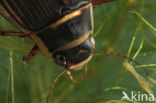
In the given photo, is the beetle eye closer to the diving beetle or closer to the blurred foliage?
the diving beetle

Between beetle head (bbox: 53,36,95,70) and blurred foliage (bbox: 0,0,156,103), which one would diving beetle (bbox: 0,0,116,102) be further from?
blurred foliage (bbox: 0,0,156,103)

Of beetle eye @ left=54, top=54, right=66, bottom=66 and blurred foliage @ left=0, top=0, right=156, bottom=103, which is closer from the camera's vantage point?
beetle eye @ left=54, top=54, right=66, bottom=66

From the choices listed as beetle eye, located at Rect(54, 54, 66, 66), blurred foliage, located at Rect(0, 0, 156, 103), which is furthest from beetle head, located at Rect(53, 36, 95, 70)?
blurred foliage, located at Rect(0, 0, 156, 103)

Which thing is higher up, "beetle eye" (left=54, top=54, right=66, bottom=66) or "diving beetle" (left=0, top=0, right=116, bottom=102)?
"diving beetle" (left=0, top=0, right=116, bottom=102)

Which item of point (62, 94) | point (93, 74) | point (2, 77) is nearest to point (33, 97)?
point (62, 94)

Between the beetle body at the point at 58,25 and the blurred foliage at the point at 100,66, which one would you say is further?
the blurred foliage at the point at 100,66

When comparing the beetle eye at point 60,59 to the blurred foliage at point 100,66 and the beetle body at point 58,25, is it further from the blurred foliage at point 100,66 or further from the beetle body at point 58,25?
the blurred foliage at point 100,66

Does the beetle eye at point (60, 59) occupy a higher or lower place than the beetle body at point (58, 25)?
lower

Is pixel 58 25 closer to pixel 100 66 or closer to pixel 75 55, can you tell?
pixel 75 55

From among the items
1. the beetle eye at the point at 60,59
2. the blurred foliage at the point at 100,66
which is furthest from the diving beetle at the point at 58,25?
the blurred foliage at the point at 100,66
